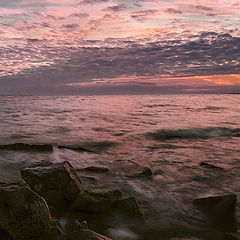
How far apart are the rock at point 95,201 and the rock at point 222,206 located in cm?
194

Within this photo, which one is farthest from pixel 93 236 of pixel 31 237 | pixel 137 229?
pixel 137 229

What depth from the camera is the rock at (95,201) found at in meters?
5.25

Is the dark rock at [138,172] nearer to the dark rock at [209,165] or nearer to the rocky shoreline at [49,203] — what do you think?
the dark rock at [209,165]

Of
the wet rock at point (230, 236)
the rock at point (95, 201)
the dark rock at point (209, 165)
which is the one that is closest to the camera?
the wet rock at point (230, 236)

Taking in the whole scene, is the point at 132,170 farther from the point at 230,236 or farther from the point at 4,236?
the point at 4,236

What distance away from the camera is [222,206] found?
5500mm

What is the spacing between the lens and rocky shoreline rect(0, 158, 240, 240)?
158 inches

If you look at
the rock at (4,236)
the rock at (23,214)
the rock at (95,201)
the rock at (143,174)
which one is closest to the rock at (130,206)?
the rock at (95,201)

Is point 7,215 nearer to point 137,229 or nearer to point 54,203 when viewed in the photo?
point 54,203

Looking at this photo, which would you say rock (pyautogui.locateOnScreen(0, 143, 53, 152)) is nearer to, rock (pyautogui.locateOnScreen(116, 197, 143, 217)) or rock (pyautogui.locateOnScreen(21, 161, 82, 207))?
rock (pyautogui.locateOnScreen(21, 161, 82, 207))

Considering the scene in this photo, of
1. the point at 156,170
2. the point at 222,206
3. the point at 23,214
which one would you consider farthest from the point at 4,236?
the point at 156,170

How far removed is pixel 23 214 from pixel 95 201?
1.57 m

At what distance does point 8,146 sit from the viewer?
430 inches

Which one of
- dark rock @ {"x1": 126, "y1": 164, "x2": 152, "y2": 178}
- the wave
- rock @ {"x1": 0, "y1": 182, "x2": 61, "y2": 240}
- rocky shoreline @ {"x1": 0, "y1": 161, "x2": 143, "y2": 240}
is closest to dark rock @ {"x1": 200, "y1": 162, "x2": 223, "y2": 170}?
dark rock @ {"x1": 126, "y1": 164, "x2": 152, "y2": 178}
